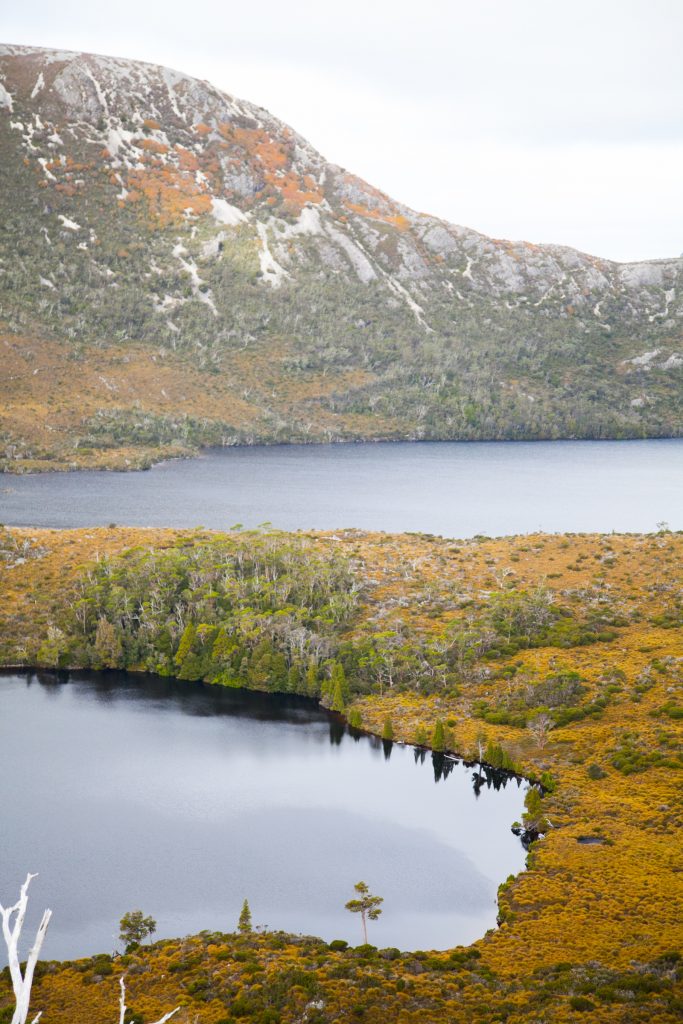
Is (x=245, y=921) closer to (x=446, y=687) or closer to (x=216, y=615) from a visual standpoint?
(x=446, y=687)

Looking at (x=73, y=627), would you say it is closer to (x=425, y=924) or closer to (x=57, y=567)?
(x=57, y=567)

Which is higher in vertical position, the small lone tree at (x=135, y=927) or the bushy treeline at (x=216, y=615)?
the bushy treeline at (x=216, y=615)

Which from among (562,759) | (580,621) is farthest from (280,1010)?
(580,621)

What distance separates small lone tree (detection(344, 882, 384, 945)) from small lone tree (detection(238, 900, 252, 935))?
507 centimetres

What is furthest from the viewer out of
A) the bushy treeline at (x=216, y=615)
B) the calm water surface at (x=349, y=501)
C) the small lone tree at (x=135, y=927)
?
the calm water surface at (x=349, y=501)

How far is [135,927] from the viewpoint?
44375 mm

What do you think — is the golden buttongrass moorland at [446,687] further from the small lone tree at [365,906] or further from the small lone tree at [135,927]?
the small lone tree at [365,906]

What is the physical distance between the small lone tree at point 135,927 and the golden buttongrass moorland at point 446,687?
1.27m

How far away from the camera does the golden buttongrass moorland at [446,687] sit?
3916 centimetres

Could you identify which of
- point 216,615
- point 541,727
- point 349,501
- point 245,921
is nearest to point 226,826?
point 245,921

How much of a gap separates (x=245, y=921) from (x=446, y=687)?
34154mm

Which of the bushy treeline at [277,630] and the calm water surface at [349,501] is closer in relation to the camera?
the bushy treeline at [277,630]

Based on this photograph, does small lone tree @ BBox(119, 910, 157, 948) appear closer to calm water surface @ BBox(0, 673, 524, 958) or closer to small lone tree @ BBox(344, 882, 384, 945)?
calm water surface @ BBox(0, 673, 524, 958)

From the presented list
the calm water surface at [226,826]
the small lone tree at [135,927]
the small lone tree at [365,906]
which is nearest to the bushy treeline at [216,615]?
the calm water surface at [226,826]
